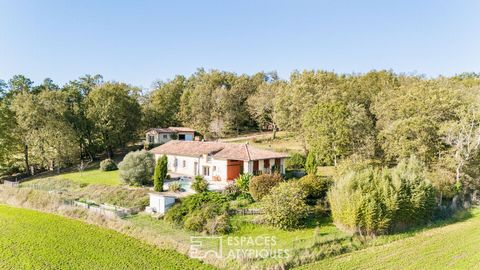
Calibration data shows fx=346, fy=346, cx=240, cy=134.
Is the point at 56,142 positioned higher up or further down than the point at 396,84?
further down

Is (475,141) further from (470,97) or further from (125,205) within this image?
(125,205)

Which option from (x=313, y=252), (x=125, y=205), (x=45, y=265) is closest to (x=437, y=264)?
(x=313, y=252)

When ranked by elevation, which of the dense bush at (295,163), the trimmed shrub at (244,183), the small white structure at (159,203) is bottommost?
the small white structure at (159,203)

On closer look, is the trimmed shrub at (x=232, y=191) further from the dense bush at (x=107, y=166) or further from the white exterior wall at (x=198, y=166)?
the dense bush at (x=107, y=166)

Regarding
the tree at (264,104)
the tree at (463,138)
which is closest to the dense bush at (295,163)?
the tree at (463,138)

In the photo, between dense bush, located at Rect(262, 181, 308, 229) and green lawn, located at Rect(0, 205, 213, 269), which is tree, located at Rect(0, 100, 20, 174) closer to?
green lawn, located at Rect(0, 205, 213, 269)

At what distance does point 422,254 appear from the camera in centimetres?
1697

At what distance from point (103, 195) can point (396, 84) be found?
4204 centimetres

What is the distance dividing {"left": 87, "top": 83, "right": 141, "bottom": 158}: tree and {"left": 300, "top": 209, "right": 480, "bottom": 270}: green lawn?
130 ft

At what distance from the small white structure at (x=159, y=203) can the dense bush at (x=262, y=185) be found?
5.82 meters

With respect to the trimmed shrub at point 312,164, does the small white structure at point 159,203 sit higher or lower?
lower

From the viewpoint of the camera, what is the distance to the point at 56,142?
43062 mm

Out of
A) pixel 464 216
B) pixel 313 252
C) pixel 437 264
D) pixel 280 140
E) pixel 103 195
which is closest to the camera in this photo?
pixel 437 264

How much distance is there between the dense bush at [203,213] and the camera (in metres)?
20.7
